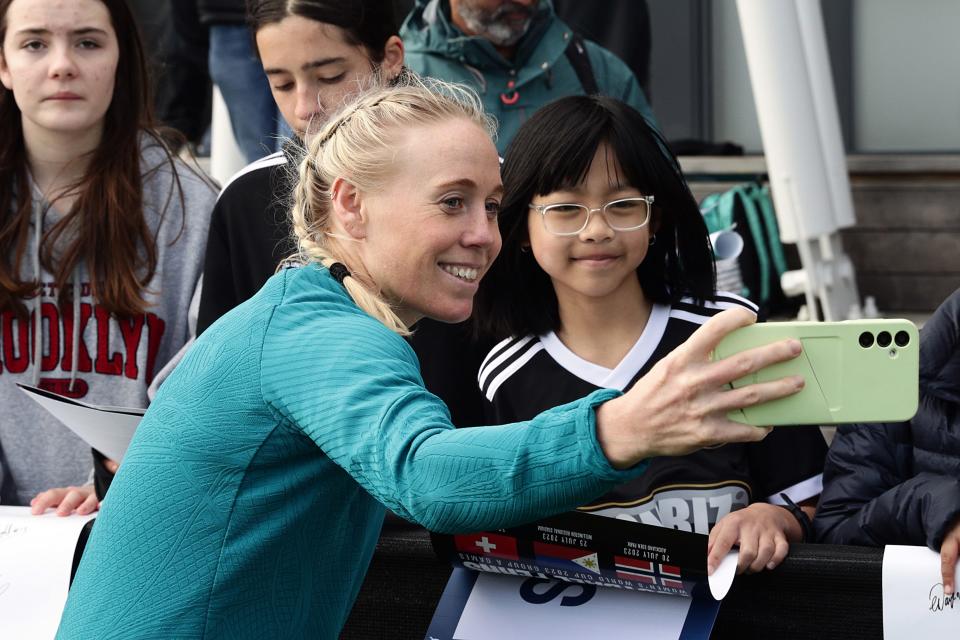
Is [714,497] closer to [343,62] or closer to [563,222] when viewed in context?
[563,222]

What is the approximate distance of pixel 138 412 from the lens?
8.39 ft

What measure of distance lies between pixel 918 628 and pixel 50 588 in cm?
148

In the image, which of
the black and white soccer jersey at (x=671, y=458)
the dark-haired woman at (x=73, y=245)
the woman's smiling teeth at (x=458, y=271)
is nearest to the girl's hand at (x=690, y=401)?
the woman's smiling teeth at (x=458, y=271)

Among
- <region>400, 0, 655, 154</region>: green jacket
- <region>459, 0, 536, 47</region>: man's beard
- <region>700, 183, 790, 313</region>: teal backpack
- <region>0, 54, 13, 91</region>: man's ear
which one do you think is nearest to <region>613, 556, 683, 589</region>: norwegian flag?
<region>0, 54, 13, 91</region>: man's ear

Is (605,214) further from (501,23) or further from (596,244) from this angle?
(501,23)

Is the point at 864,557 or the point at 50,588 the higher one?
the point at 864,557

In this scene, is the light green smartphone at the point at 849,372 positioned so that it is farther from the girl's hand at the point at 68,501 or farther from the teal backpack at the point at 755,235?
the teal backpack at the point at 755,235

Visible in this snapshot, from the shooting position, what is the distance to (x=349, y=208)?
78.0 inches

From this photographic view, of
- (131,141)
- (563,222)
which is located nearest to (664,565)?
(563,222)

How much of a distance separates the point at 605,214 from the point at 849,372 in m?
1.25

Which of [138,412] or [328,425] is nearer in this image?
[328,425]

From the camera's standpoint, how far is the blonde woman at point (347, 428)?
1550 millimetres

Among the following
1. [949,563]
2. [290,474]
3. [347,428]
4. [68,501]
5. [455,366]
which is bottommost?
[68,501]
